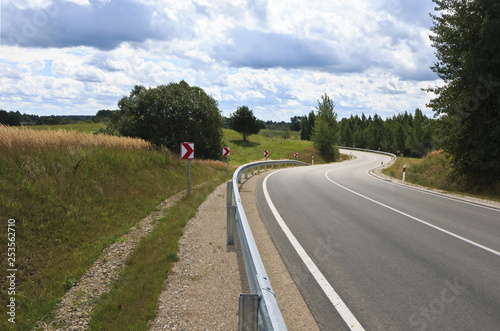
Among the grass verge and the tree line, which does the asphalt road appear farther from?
the tree line

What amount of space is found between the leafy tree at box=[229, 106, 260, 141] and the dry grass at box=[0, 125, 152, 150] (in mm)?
66878

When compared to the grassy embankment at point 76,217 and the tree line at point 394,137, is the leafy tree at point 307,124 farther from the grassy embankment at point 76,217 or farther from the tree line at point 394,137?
the grassy embankment at point 76,217

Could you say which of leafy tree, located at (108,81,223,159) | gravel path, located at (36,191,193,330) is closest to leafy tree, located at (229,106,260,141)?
leafy tree, located at (108,81,223,159)

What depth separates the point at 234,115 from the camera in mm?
81938

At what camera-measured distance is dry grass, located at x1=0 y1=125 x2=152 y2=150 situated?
30.3ft

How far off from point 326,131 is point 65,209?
53.1m

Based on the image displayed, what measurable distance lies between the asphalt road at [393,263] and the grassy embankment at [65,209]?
237cm

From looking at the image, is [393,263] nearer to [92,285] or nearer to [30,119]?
[92,285]

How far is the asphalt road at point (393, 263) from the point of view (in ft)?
12.3

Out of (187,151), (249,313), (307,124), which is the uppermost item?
(307,124)

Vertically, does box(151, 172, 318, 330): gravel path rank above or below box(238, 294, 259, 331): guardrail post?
below

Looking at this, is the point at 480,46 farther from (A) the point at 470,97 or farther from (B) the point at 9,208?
(B) the point at 9,208

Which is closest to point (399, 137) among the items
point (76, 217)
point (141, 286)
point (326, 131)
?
point (326, 131)

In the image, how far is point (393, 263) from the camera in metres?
5.29
